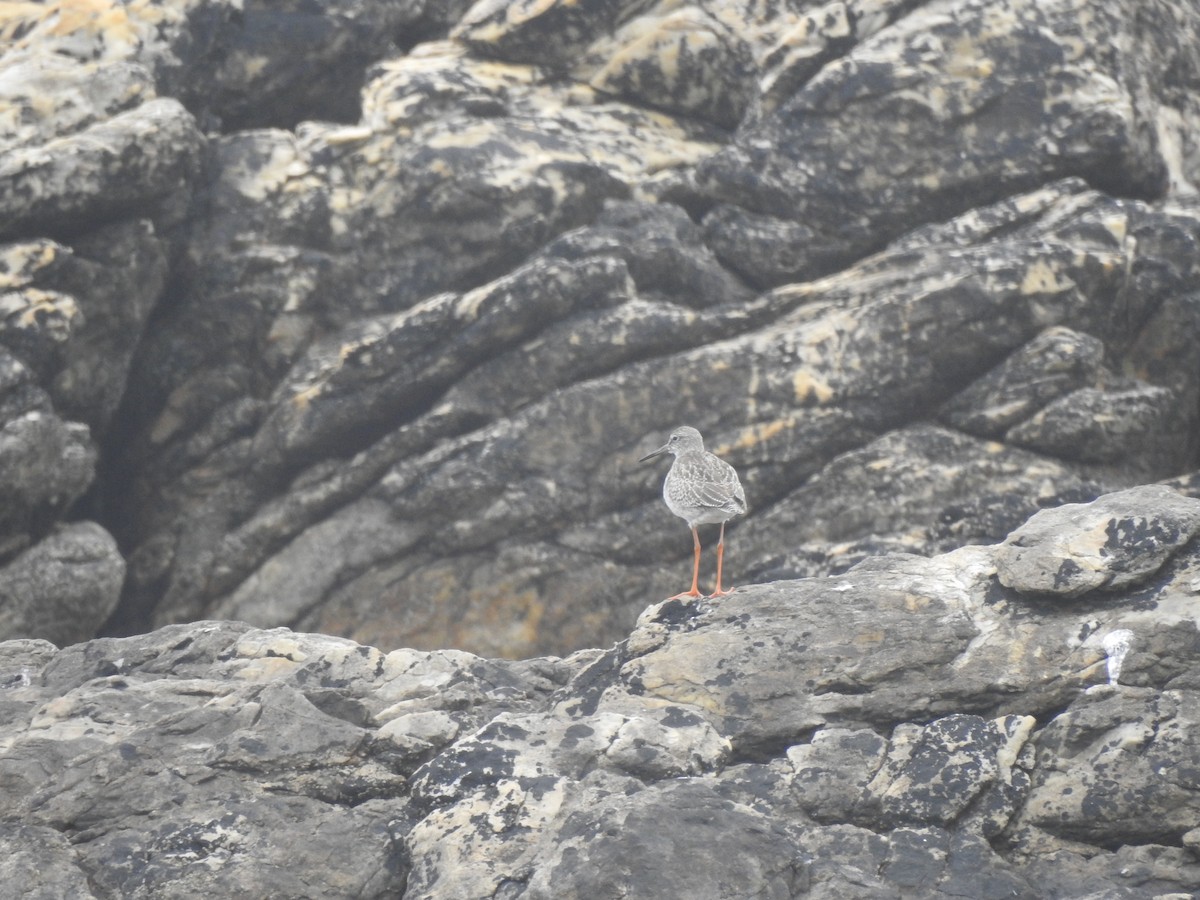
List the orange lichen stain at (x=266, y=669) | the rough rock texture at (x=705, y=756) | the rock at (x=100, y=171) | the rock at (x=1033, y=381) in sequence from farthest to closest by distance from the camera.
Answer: the rock at (x=100, y=171), the rock at (x=1033, y=381), the orange lichen stain at (x=266, y=669), the rough rock texture at (x=705, y=756)

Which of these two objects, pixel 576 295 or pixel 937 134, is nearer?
pixel 576 295

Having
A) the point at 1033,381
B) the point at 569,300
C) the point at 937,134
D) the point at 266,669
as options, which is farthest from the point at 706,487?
the point at 937,134

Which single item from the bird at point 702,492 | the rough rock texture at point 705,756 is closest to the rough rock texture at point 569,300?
the bird at point 702,492

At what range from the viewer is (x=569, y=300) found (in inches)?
848

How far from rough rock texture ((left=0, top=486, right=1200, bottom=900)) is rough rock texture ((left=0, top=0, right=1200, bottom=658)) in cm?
748

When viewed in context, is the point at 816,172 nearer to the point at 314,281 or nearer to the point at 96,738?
the point at 314,281

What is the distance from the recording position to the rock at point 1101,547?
11.3 m

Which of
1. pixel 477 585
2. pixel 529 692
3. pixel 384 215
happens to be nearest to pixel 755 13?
pixel 384 215

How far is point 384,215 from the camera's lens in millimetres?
23016

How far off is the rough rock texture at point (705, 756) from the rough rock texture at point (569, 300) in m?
7.48

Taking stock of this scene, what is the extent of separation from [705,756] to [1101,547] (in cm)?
400

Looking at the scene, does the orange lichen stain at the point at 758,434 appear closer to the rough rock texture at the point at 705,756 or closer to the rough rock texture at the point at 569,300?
the rough rock texture at the point at 569,300

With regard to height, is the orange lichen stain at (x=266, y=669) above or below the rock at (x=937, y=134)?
below

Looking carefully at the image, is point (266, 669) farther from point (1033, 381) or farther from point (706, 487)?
point (1033, 381)
